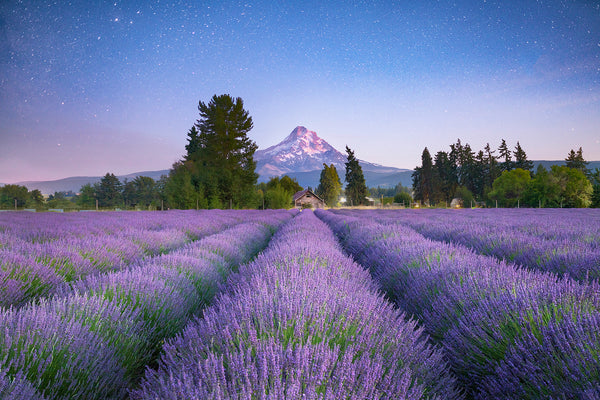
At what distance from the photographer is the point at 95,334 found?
5.05 ft

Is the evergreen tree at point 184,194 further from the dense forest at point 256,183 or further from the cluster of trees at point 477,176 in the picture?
the cluster of trees at point 477,176

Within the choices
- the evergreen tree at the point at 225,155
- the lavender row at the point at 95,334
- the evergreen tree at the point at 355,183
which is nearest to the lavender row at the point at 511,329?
the lavender row at the point at 95,334

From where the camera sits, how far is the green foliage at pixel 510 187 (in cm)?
5172

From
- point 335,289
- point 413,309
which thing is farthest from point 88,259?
point 413,309

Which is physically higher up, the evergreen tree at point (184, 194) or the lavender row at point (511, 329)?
the evergreen tree at point (184, 194)

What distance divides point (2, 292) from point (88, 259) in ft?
3.74

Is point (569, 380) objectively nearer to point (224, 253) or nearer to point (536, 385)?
point (536, 385)

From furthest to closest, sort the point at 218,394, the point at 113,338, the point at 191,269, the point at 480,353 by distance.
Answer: the point at 191,269 → the point at 113,338 → the point at 480,353 → the point at 218,394

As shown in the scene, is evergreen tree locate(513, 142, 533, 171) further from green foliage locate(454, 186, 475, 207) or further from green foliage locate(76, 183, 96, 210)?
green foliage locate(76, 183, 96, 210)

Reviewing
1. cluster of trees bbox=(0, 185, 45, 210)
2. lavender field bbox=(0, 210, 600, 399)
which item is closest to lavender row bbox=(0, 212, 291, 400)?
lavender field bbox=(0, 210, 600, 399)

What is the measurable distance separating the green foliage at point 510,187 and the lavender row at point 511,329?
60.5m

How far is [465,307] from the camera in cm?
179

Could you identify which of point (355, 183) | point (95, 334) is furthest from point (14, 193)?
point (95, 334)

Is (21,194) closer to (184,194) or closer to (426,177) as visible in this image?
(184,194)
